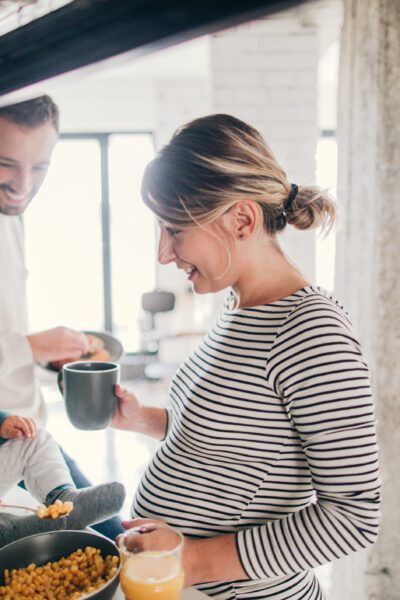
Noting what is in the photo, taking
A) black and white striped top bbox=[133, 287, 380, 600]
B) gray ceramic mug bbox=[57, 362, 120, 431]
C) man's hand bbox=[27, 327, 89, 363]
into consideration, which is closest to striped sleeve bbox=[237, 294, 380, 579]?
black and white striped top bbox=[133, 287, 380, 600]

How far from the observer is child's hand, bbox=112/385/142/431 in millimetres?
1175

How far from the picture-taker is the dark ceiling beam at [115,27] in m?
0.37

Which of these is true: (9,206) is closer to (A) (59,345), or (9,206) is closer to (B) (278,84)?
(A) (59,345)

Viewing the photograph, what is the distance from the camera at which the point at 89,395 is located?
1.05 metres

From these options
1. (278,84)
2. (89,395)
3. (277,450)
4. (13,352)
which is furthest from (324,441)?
(278,84)

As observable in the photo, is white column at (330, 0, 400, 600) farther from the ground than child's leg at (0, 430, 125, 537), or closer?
farther from the ground

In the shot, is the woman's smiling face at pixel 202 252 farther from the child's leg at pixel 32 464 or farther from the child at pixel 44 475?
the child's leg at pixel 32 464

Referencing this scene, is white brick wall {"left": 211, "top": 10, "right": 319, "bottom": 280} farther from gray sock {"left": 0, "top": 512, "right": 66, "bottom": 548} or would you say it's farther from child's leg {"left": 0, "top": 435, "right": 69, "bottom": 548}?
gray sock {"left": 0, "top": 512, "right": 66, "bottom": 548}

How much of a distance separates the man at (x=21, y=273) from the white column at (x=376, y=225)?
3.03 feet

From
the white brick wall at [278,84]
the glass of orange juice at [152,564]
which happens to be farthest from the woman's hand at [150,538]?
the white brick wall at [278,84]

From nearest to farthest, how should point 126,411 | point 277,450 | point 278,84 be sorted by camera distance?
1. point 277,450
2. point 126,411
3. point 278,84

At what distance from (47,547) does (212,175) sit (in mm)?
652

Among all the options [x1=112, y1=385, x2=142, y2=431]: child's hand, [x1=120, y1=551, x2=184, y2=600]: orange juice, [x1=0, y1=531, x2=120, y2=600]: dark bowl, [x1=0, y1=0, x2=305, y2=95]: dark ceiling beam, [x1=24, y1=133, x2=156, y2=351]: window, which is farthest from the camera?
[x1=24, y1=133, x2=156, y2=351]: window

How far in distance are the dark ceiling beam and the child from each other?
3.50 ft
